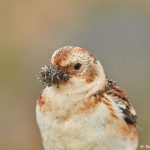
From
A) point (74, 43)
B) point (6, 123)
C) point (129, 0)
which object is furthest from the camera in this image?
point (129, 0)

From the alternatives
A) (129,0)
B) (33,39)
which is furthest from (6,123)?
(129,0)

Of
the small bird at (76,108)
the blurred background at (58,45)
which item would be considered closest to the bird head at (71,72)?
the small bird at (76,108)

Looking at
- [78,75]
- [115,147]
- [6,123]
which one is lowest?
[6,123]

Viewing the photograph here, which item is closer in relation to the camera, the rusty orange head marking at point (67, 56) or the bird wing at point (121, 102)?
the rusty orange head marking at point (67, 56)

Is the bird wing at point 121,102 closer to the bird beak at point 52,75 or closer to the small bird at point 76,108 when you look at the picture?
the small bird at point 76,108

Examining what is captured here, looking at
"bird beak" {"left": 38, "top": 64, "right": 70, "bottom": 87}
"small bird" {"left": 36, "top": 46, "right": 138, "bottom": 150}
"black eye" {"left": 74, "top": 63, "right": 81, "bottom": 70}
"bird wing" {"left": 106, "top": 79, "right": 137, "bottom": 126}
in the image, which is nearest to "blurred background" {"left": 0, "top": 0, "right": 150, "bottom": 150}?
"bird wing" {"left": 106, "top": 79, "right": 137, "bottom": 126}

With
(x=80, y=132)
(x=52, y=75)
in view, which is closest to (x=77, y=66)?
(x=52, y=75)

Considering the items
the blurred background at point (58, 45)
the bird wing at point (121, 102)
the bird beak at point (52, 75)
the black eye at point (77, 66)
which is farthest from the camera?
the blurred background at point (58, 45)

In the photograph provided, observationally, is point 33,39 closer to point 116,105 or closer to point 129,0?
point 129,0
